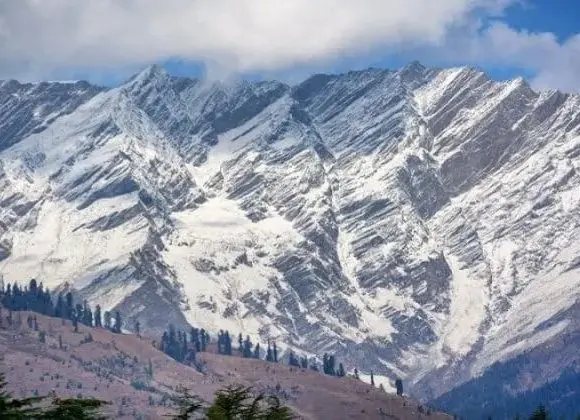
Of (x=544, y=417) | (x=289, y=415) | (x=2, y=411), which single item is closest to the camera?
(x=2, y=411)

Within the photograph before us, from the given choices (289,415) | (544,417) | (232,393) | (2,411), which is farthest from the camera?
(544,417)

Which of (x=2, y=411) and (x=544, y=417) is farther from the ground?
(x=544, y=417)

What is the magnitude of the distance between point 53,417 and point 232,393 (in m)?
11.4

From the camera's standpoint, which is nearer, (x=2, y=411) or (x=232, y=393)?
(x=2, y=411)

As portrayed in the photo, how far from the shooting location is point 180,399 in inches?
3696

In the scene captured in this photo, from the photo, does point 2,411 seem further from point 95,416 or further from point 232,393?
point 232,393

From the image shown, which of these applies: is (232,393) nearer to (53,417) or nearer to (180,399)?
(180,399)

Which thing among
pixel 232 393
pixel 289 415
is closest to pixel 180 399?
pixel 232 393

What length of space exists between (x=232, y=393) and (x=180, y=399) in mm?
3260

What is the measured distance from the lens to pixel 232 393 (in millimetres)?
95188

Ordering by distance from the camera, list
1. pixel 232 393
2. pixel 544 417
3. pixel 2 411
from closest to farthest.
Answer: pixel 2 411 → pixel 232 393 → pixel 544 417

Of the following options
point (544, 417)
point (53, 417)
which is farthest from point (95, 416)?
point (544, 417)

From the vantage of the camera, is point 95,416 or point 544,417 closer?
point 95,416

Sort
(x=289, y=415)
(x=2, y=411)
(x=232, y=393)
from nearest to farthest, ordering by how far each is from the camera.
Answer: (x=2, y=411), (x=232, y=393), (x=289, y=415)
